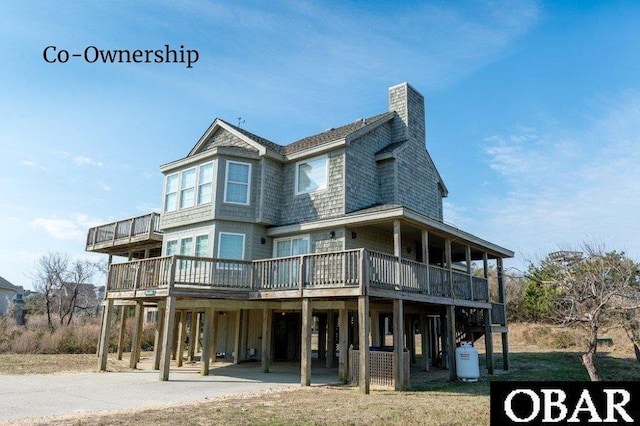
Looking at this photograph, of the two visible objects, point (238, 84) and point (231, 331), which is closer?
point (238, 84)

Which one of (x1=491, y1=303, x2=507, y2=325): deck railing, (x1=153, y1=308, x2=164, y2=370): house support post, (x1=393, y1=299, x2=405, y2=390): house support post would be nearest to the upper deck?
(x1=153, y1=308, x2=164, y2=370): house support post

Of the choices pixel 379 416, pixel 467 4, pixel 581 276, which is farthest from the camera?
pixel 581 276

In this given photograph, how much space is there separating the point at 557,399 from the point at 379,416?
3.89m

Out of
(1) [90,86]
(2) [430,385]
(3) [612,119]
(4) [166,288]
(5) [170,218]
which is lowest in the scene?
(2) [430,385]

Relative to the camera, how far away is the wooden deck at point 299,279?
13.6 m

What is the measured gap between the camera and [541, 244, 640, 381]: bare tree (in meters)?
14.1

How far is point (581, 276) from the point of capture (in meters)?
16.2

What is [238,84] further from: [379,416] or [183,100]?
[379,416]

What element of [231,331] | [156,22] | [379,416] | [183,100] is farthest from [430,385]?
[156,22]

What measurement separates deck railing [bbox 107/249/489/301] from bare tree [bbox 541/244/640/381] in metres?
3.73

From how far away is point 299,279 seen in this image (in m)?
Answer: 14.6

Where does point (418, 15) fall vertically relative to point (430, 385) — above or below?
above

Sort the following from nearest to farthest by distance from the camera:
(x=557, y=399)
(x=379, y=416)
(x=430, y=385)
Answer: (x=557, y=399), (x=379, y=416), (x=430, y=385)

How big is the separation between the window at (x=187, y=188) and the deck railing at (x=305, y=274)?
3.55 meters
